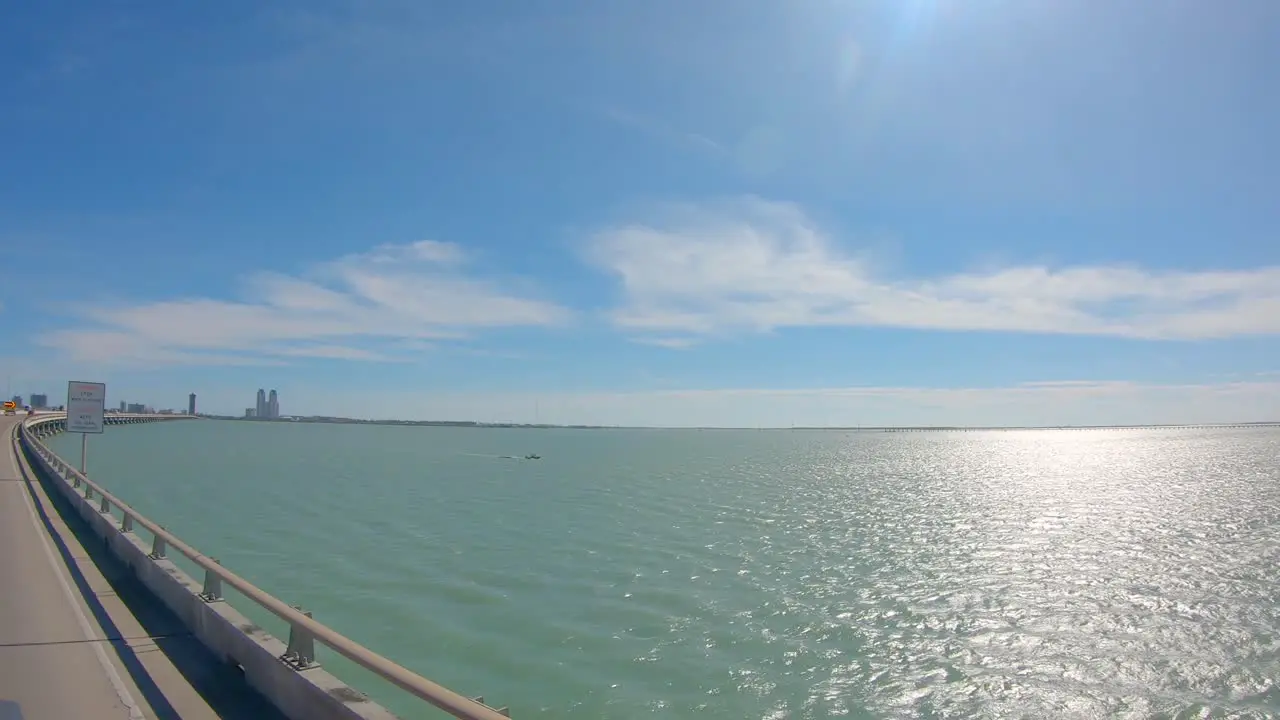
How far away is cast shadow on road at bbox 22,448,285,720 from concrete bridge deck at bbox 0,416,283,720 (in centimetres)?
1

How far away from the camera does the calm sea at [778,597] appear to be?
1162 cm

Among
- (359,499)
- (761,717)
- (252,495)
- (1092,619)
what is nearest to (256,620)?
(761,717)

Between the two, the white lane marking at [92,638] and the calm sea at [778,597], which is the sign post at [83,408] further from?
the white lane marking at [92,638]

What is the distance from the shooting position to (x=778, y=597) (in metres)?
17.2

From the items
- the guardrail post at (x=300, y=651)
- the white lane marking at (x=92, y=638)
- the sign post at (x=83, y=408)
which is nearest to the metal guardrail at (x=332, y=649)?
the guardrail post at (x=300, y=651)

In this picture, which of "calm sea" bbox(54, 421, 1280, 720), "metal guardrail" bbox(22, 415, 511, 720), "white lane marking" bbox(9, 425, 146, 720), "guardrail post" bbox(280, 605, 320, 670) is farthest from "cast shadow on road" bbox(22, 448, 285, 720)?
"calm sea" bbox(54, 421, 1280, 720)

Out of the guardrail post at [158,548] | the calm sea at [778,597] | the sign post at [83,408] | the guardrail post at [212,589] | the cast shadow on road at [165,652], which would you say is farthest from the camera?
the sign post at [83,408]

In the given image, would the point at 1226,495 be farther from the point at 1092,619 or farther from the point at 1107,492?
the point at 1092,619

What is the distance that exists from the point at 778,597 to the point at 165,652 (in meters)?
12.4

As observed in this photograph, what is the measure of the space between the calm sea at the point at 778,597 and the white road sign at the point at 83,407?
15.4ft

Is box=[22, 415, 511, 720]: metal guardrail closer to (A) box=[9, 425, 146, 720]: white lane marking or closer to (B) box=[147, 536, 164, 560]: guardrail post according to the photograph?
(B) box=[147, 536, 164, 560]: guardrail post

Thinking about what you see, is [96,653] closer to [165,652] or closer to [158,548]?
[165,652]

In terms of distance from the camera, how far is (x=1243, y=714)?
437 inches

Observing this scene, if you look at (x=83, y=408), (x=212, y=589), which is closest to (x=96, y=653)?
(x=212, y=589)
